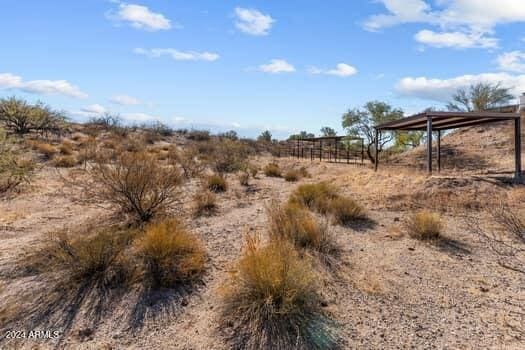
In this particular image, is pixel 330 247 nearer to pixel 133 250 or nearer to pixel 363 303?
pixel 363 303

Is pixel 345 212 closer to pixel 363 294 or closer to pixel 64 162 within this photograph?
pixel 363 294

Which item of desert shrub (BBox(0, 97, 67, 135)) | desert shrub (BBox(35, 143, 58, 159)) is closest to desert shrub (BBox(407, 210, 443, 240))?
desert shrub (BBox(35, 143, 58, 159))

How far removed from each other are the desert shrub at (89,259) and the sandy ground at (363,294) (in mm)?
359

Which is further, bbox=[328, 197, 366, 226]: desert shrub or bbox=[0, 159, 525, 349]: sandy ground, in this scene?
bbox=[328, 197, 366, 226]: desert shrub

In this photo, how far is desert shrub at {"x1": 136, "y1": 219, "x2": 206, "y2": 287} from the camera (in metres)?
4.50

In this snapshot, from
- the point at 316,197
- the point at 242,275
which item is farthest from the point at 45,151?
the point at 242,275

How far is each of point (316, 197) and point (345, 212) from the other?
1498mm

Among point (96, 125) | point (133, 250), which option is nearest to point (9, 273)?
point (133, 250)

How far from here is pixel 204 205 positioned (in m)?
8.76

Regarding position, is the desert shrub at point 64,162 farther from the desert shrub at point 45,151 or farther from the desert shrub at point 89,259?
the desert shrub at point 89,259

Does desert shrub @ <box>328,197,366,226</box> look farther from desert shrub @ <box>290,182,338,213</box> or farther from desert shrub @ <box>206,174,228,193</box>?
desert shrub @ <box>206,174,228,193</box>

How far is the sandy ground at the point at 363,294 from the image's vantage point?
3.45 meters

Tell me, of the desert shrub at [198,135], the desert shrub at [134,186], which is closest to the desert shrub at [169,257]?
the desert shrub at [134,186]

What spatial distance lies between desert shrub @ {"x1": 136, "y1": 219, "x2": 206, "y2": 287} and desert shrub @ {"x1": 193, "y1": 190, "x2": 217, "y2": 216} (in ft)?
10.9
